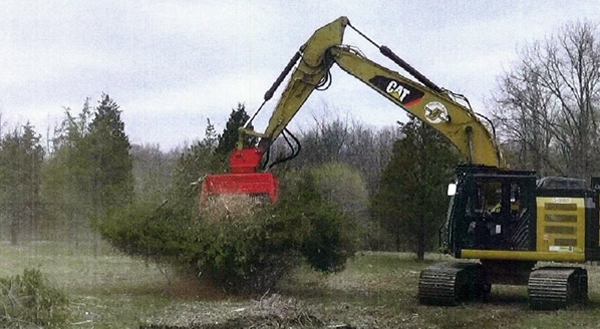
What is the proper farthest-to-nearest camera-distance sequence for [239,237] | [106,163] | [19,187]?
[19,187] → [106,163] → [239,237]

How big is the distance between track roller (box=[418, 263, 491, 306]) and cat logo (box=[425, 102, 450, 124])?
247 centimetres

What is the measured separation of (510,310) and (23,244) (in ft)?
83.2

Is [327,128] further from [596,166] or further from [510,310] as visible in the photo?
[510,310]

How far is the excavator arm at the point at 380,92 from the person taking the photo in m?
14.8

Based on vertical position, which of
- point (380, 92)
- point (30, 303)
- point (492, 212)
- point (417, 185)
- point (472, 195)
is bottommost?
point (30, 303)

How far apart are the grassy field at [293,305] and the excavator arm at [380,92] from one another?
2640 mm

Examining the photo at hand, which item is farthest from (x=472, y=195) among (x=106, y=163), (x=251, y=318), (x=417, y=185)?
(x=106, y=163)

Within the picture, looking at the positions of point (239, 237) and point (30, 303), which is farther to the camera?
point (239, 237)

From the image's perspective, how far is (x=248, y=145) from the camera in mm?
14758

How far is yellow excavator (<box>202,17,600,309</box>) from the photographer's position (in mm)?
13766

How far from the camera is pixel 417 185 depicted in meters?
25.9

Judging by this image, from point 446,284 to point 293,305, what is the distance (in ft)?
11.0

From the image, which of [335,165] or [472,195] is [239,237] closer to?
[472,195]

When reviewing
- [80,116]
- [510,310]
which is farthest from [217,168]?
[80,116]
